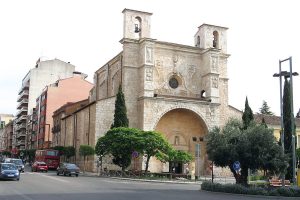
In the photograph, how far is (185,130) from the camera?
55.1 m

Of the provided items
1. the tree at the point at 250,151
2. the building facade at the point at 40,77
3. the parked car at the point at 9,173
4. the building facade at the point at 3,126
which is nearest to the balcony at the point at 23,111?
the building facade at the point at 40,77

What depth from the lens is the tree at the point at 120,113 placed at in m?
46.6

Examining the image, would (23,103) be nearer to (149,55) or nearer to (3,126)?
(3,126)

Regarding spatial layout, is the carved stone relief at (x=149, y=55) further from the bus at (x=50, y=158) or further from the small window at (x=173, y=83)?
the bus at (x=50, y=158)

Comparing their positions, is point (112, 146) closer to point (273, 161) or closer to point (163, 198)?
point (273, 161)

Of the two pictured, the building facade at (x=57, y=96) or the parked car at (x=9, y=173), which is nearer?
the parked car at (x=9, y=173)

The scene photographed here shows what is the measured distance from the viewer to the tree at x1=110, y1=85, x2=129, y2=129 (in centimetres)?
4659

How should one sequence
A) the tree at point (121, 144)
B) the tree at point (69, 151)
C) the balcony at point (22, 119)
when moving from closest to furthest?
the tree at point (121, 144), the tree at point (69, 151), the balcony at point (22, 119)

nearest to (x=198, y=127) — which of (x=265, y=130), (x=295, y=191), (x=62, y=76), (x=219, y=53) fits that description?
(x=219, y=53)

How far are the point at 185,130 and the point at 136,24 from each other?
15345 millimetres

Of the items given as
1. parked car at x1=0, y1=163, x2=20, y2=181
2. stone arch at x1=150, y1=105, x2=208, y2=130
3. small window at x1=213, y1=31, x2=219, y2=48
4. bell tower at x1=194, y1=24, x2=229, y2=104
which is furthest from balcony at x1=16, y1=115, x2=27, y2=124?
parked car at x1=0, y1=163, x2=20, y2=181

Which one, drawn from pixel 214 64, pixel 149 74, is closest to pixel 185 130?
pixel 149 74

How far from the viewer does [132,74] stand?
53000mm

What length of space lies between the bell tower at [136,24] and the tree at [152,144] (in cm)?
1641
